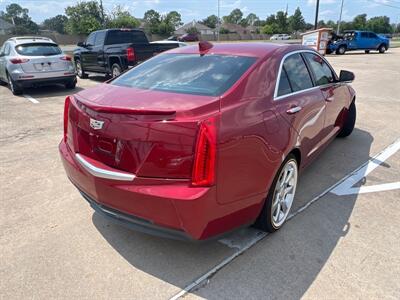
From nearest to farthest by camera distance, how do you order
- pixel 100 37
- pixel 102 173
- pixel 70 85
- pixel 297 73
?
pixel 102 173
pixel 297 73
pixel 70 85
pixel 100 37

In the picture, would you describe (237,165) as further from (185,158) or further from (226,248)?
(226,248)

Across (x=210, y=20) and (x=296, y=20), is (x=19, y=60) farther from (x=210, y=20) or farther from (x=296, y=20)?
(x=210, y=20)

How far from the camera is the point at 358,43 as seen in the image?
29.6 metres

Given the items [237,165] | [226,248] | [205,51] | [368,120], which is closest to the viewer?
[237,165]

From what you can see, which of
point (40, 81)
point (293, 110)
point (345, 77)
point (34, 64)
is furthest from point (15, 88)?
point (293, 110)

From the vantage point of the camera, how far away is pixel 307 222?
10.6 ft

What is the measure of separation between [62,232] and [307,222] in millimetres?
2280

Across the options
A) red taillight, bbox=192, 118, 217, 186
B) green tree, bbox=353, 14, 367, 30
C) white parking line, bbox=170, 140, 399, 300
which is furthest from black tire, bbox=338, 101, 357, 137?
green tree, bbox=353, 14, 367, 30

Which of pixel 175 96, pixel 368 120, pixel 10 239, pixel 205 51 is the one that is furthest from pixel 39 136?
pixel 368 120

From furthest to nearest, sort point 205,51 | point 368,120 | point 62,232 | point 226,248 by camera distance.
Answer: point 368,120
point 205,51
point 62,232
point 226,248

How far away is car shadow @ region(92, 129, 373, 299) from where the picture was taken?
2.44 metres

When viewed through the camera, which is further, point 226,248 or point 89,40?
point 89,40

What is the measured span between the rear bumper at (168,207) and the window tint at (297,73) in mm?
1372

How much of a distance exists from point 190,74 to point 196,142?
1.13 meters
